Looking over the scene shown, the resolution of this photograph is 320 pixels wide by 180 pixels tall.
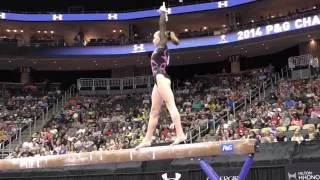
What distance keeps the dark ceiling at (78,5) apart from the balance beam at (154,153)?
1020 inches

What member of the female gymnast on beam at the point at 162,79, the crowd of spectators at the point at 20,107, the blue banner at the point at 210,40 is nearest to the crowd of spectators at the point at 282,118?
the blue banner at the point at 210,40

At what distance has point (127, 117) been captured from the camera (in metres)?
24.2

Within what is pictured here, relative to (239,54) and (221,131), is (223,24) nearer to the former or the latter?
(239,54)

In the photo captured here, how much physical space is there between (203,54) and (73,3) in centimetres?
970

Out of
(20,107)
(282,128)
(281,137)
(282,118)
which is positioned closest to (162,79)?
(281,137)

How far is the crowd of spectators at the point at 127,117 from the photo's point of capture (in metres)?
19.8

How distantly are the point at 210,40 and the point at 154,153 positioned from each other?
68.2 feet

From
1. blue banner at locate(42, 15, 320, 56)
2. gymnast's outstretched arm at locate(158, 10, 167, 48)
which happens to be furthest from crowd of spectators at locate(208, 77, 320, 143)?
gymnast's outstretched arm at locate(158, 10, 167, 48)

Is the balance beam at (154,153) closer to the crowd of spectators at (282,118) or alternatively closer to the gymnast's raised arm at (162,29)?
the gymnast's raised arm at (162,29)

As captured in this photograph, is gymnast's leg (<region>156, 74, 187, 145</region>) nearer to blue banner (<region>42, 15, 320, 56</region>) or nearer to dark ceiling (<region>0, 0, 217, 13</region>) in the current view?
blue banner (<region>42, 15, 320, 56</region>)

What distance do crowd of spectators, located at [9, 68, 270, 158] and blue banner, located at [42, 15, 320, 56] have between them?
210 centimetres

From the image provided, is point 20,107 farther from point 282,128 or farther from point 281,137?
point 281,137

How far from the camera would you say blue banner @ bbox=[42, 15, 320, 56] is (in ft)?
79.6

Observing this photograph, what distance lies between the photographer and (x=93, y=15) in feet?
104
